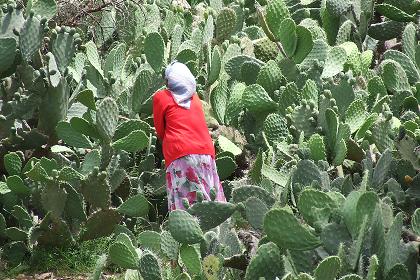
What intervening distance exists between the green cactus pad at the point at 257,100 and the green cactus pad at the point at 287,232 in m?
2.93

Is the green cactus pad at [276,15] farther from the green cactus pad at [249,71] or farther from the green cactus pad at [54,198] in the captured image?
the green cactus pad at [54,198]

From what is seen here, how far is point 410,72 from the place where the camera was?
21.2ft

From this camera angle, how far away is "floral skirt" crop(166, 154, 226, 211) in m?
5.59

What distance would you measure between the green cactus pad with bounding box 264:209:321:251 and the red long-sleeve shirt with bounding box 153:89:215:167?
79.9 inches

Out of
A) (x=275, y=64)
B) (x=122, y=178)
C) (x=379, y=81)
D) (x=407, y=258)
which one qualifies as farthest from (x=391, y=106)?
(x=407, y=258)

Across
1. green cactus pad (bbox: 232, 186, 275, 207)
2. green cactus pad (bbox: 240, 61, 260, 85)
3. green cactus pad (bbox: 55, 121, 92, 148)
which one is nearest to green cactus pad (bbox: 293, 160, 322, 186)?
green cactus pad (bbox: 232, 186, 275, 207)

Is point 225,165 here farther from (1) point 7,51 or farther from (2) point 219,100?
(1) point 7,51

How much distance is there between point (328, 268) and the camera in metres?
3.31

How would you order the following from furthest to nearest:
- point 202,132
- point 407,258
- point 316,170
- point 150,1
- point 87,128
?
point 150,1 → point 87,128 → point 202,132 → point 316,170 → point 407,258

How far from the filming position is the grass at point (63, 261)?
579 centimetres

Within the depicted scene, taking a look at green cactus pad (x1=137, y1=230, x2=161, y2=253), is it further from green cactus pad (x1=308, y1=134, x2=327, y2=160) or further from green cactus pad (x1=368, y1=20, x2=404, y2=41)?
green cactus pad (x1=368, y1=20, x2=404, y2=41)

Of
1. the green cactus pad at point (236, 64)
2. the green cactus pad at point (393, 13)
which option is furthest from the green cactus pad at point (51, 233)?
the green cactus pad at point (393, 13)

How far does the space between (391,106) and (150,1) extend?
339 centimetres

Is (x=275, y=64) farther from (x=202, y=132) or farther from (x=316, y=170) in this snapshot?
(x=316, y=170)
